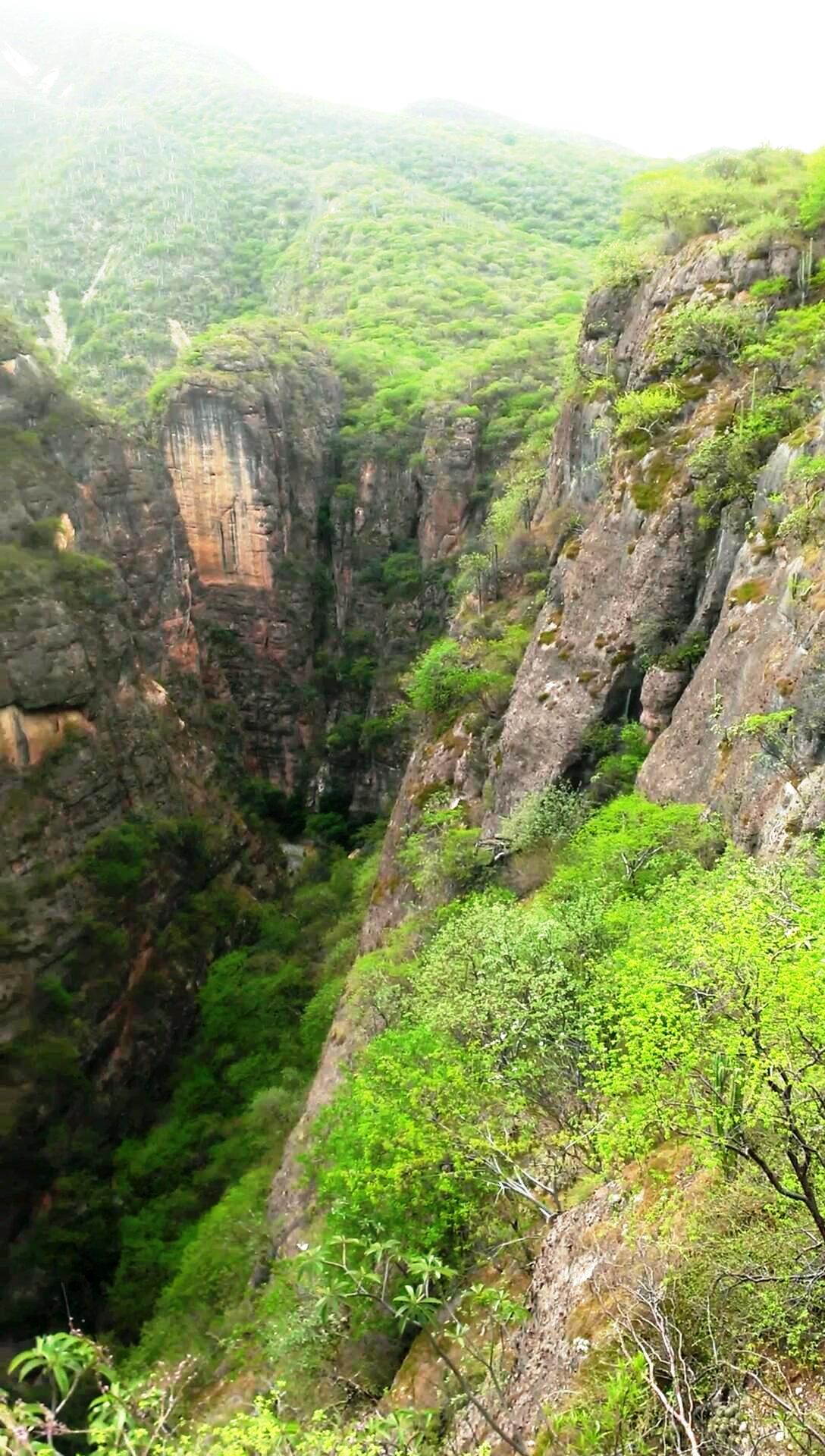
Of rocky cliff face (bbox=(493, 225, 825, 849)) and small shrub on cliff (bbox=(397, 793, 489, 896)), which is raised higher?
rocky cliff face (bbox=(493, 225, 825, 849))

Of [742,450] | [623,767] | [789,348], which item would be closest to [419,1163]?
[623,767]

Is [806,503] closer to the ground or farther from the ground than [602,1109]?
farther from the ground

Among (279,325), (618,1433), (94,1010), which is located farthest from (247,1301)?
(279,325)

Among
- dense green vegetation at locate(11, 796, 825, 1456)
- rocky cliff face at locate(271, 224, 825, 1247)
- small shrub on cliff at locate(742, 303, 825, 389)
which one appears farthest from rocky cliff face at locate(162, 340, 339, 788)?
dense green vegetation at locate(11, 796, 825, 1456)

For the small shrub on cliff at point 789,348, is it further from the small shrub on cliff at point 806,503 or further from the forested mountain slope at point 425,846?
the small shrub on cliff at point 806,503

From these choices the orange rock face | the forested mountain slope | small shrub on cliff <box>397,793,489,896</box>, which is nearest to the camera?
the forested mountain slope

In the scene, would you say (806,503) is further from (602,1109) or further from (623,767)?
(602,1109)

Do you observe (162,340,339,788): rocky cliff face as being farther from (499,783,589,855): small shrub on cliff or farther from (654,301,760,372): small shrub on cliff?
(499,783,589,855): small shrub on cliff

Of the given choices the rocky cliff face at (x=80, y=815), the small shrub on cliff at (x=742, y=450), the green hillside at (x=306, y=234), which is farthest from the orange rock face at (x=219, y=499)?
the small shrub on cliff at (x=742, y=450)
